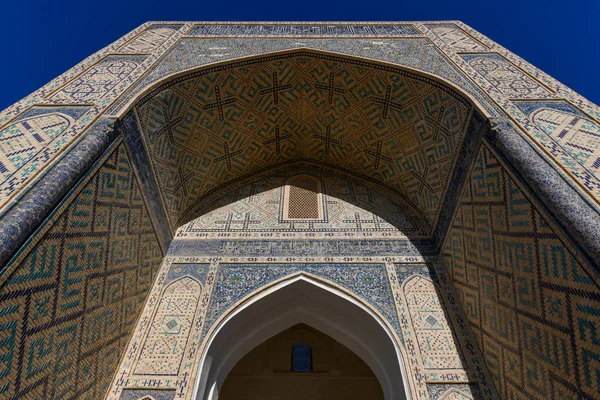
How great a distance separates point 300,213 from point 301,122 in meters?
1.14

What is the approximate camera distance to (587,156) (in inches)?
100

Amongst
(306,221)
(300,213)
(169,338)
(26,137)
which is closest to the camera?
(26,137)

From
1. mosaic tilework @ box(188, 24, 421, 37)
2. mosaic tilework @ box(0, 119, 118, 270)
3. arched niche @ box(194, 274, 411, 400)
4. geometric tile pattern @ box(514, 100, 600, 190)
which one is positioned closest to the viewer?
mosaic tilework @ box(0, 119, 118, 270)

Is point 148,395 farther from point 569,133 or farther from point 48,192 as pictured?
point 569,133

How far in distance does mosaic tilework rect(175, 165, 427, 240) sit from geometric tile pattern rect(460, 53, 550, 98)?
5.09 feet

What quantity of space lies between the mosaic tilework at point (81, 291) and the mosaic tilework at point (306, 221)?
2.81ft

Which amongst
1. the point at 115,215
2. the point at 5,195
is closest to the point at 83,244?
the point at 115,215

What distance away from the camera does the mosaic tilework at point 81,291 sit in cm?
212

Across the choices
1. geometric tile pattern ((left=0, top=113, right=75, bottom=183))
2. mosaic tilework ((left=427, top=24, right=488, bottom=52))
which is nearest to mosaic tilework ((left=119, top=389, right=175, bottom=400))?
geometric tile pattern ((left=0, top=113, right=75, bottom=183))

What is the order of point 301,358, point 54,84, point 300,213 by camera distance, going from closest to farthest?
point 54,84, point 300,213, point 301,358

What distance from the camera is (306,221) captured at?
13.7 ft

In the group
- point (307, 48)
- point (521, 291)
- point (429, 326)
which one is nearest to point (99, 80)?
point (307, 48)

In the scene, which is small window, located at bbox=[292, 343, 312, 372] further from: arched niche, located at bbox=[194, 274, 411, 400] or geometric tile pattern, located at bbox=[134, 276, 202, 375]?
geometric tile pattern, located at bbox=[134, 276, 202, 375]

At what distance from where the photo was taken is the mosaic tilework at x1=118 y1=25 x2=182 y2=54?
4.09 meters
